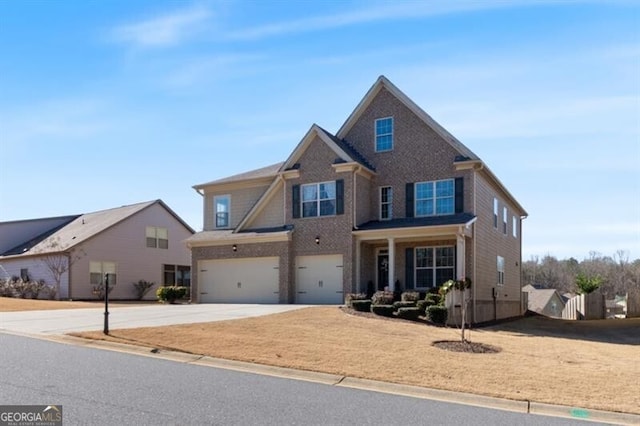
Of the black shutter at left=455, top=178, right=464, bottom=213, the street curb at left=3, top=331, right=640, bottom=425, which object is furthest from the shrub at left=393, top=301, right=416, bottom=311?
the street curb at left=3, top=331, right=640, bottom=425

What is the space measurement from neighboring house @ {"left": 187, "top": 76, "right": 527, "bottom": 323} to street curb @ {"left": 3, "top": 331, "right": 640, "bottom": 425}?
42.0 ft

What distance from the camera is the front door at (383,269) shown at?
25.0 metres

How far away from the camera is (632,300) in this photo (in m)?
36.1

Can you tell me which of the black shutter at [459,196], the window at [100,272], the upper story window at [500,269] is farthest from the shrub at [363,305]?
the window at [100,272]

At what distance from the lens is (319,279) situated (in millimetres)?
24781

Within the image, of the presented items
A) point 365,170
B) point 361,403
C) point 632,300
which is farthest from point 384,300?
point 632,300

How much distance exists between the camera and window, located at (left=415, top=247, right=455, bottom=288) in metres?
23.3

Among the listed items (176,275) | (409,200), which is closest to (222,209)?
(409,200)

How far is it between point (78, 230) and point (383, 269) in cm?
2221

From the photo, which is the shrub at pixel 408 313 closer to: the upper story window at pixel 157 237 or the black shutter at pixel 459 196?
the black shutter at pixel 459 196

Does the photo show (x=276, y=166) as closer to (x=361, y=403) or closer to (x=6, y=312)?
(x=6, y=312)

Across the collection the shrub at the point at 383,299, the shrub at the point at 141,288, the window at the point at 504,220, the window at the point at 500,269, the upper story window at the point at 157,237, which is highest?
the window at the point at 504,220

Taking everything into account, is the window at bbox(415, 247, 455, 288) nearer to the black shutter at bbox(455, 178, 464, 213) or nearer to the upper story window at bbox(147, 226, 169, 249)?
the black shutter at bbox(455, 178, 464, 213)

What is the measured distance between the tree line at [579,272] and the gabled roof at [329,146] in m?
68.0
